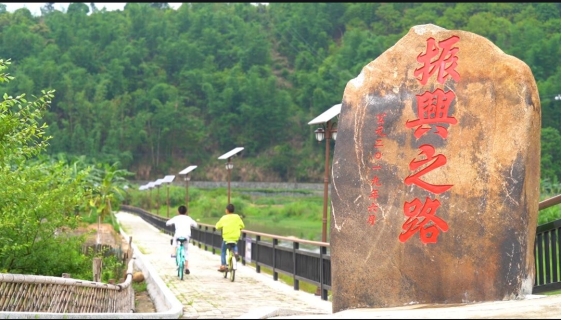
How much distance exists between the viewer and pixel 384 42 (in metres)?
135

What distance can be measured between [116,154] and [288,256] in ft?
323

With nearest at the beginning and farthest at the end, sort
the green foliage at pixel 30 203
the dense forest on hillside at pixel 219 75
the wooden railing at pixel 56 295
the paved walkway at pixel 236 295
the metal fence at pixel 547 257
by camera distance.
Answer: the wooden railing at pixel 56 295
the metal fence at pixel 547 257
the paved walkway at pixel 236 295
the green foliage at pixel 30 203
the dense forest on hillside at pixel 219 75

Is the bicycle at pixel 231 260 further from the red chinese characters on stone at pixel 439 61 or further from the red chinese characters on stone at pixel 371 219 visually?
the red chinese characters on stone at pixel 439 61

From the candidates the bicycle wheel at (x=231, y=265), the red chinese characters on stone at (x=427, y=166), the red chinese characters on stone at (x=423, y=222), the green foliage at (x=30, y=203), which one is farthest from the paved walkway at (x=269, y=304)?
the green foliage at (x=30, y=203)

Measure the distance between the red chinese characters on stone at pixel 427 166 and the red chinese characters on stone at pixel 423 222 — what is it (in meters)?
0.15

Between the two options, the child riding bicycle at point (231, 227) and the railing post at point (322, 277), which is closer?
the railing post at point (322, 277)

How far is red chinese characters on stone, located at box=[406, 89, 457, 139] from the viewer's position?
9258mm

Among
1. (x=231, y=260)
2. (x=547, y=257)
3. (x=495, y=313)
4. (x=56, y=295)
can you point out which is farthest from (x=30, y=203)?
(x=495, y=313)

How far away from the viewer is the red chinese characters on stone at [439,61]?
9398 mm

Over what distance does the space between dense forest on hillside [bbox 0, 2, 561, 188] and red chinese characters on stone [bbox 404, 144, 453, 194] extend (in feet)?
291

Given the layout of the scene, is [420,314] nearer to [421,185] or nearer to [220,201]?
[421,185]

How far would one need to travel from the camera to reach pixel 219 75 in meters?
136

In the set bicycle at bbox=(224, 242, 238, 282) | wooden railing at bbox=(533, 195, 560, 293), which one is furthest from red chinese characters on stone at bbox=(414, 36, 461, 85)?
bicycle at bbox=(224, 242, 238, 282)

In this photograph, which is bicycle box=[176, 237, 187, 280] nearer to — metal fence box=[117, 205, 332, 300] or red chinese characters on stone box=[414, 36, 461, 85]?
metal fence box=[117, 205, 332, 300]
